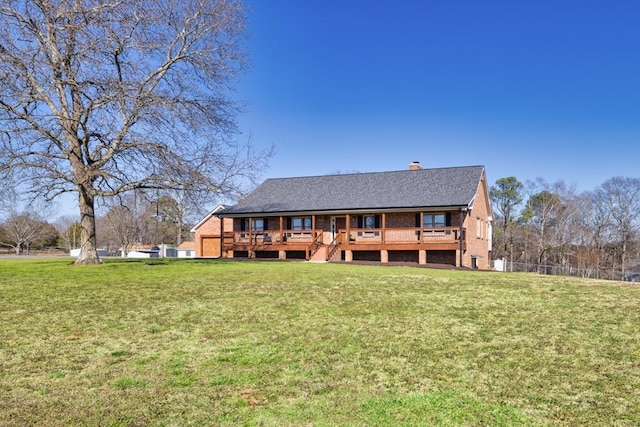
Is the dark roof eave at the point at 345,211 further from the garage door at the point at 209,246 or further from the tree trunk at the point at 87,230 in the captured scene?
the tree trunk at the point at 87,230

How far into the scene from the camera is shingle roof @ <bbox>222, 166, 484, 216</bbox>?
2739 cm

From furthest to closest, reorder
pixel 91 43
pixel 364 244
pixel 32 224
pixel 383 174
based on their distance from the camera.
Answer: pixel 32 224 < pixel 383 174 < pixel 364 244 < pixel 91 43

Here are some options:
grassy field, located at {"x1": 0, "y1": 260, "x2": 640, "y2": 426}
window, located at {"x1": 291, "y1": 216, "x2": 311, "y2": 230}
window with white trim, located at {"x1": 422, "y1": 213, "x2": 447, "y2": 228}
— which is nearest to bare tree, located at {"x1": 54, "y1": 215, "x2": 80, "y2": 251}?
window, located at {"x1": 291, "y1": 216, "x2": 311, "y2": 230}

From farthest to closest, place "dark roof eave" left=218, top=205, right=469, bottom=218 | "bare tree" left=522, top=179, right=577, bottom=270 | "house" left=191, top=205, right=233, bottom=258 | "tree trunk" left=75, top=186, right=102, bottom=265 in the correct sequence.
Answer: "bare tree" left=522, top=179, right=577, bottom=270
"house" left=191, top=205, right=233, bottom=258
"dark roof eave" left=218, top=205, right=469, bottom=218
"tree trunk" left=75, top=186, right=102, bottom=265

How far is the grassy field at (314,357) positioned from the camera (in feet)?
15.0

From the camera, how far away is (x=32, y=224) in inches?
2280

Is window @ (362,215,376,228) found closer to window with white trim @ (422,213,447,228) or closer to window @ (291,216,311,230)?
window with white trim @ (422,213,447,228)

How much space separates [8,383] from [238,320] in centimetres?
370

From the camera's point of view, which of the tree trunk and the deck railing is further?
the deck railing

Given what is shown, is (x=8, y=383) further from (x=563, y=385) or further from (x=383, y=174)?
(x=383, y=174)

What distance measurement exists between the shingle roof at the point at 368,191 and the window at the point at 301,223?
104 centimetres

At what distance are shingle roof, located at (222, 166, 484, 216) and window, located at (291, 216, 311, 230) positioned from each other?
1.04m

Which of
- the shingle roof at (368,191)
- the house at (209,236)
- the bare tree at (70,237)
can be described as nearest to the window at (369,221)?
the shingle roof at (368,191)

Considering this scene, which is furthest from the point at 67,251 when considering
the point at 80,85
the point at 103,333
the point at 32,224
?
the point at 103,333
